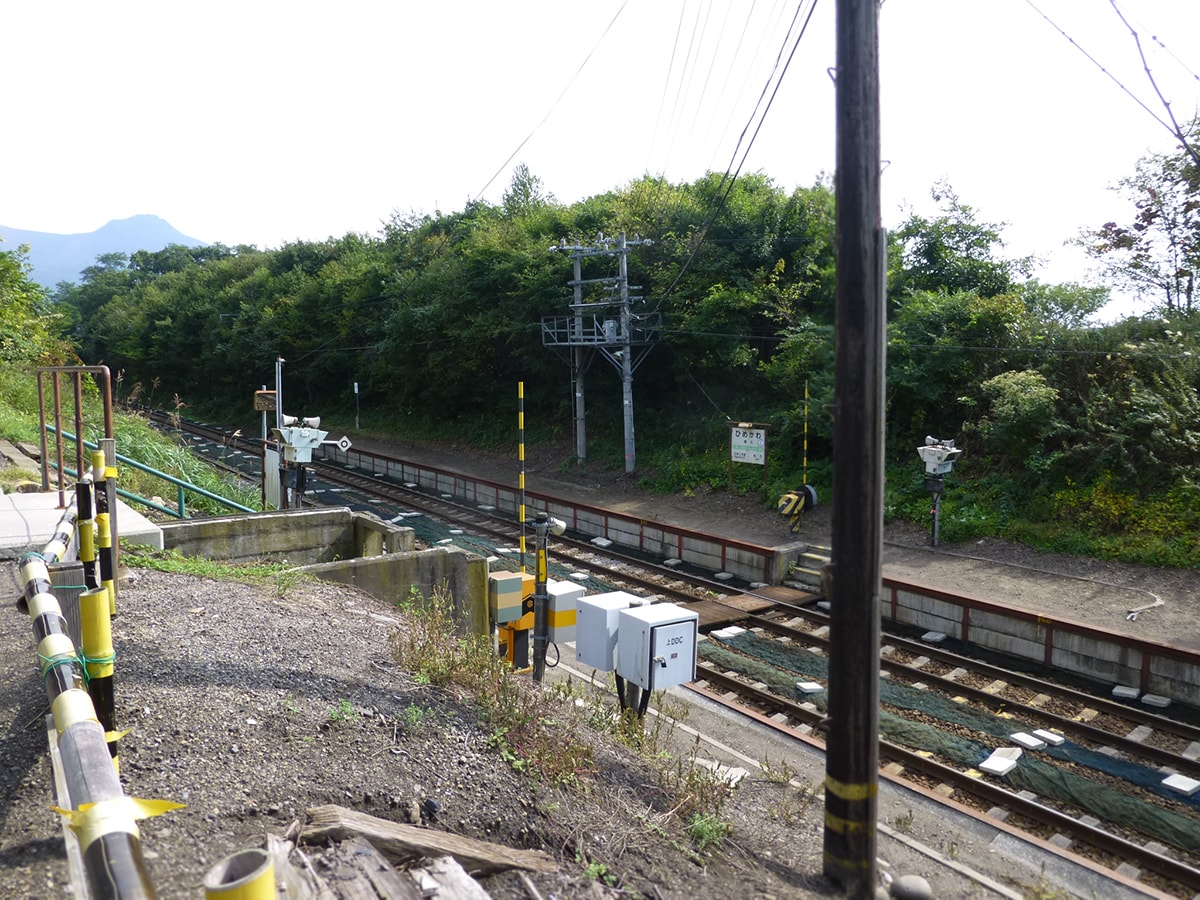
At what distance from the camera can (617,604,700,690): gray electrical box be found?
21.2 feet

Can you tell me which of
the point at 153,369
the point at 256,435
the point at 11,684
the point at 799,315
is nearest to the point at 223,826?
the point at 11,684

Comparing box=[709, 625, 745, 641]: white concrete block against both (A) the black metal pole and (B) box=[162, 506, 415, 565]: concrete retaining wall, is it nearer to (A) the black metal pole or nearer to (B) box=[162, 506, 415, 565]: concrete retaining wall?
(B) box=[162, 506, 415, 565]: concrete retaining wall

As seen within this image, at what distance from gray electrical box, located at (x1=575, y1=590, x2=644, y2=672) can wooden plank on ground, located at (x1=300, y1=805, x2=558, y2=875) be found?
130 inches

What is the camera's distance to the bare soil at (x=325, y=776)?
10.5 ft

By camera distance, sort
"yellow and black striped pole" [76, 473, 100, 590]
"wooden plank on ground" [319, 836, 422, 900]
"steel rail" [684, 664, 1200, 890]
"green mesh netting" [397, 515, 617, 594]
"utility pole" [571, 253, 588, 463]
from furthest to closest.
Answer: "utility pole" [571, 253, 588, 463] < "green mesh netting" [397, 515, 617, 594] < "steel rail" [684, 664, 1200, 890] < "yellow and black striped pole" [76, 473, 100, 590] < "wooden plank on ground" [319, 836, 422, 900]

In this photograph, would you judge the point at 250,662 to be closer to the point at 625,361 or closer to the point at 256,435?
the point at 625,361

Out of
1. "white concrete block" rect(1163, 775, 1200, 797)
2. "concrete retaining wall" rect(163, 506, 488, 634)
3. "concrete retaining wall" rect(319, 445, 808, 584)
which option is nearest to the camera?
"white concrete block" rect(1163, 775, 1200, 797)

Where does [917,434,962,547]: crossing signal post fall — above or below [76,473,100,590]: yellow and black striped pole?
below

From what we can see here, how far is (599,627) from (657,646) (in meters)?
0.59

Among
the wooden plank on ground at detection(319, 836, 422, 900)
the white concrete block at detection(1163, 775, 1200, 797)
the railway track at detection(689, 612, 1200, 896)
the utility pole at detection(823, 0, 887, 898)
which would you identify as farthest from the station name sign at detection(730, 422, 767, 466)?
the wooden plank on ground at detection(319, 836, 422, 900)

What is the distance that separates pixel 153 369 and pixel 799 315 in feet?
168

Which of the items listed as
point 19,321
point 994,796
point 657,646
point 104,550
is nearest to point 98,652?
point 104,550

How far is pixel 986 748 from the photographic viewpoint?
A: 27.1ft

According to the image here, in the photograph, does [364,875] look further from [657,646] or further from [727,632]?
[727,632]
